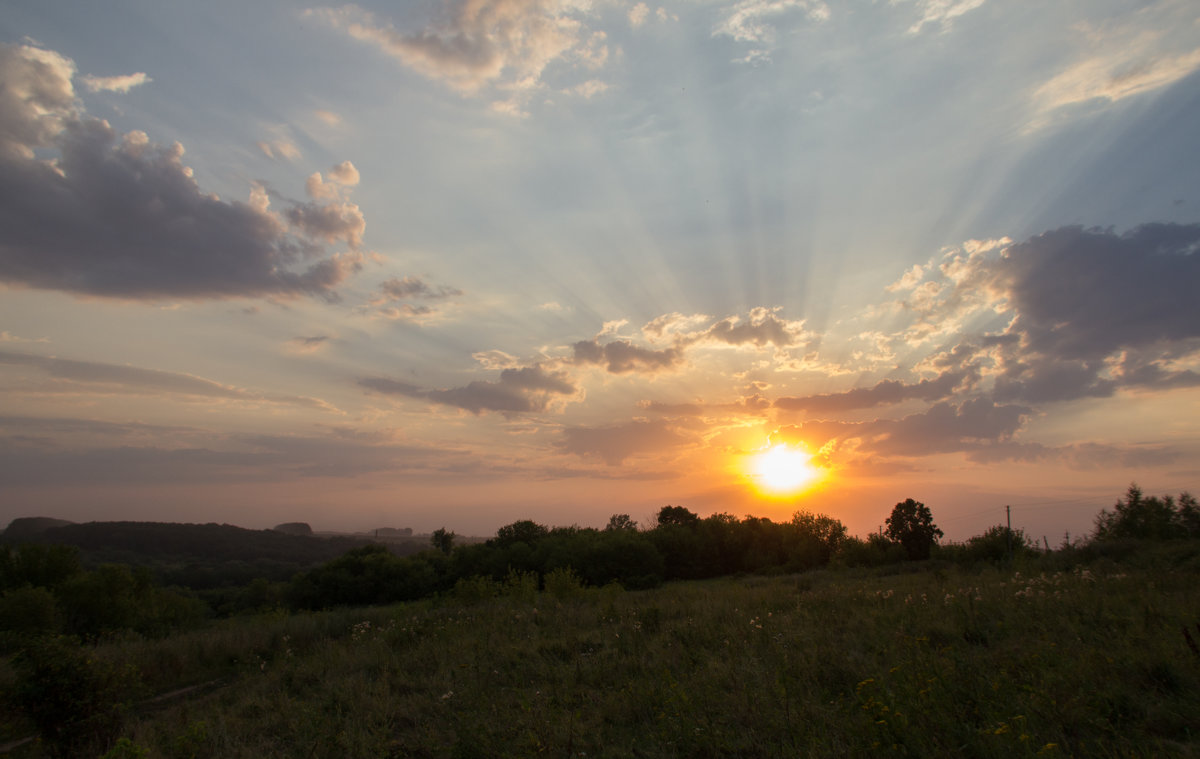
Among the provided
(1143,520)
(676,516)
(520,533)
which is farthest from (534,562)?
(1143,520)

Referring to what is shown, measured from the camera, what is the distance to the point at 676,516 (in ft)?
184

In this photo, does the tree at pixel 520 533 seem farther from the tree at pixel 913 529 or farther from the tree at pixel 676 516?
the tree at pixel 913 529

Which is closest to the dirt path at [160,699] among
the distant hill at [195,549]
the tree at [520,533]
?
the tree at [520,533]

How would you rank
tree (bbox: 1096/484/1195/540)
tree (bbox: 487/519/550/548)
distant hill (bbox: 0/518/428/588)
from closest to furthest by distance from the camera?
1. tree (bbox: 1096/484/1195/540)
2. tree (bbox: 487/519/550/548)
3. distant hill (bbox: 0/518/428/588)

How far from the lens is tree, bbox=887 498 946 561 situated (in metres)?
35.1

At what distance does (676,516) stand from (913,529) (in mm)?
24398

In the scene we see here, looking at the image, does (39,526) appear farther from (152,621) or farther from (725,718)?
(725,718)

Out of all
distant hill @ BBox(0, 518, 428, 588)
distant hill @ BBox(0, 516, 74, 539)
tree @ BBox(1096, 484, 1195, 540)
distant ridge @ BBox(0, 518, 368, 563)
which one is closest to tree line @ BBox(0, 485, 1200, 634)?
tree @ BBox(1096, 484, 1195, 540)

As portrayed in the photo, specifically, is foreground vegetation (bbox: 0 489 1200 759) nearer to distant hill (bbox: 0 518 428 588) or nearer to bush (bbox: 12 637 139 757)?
bush (bbox: 12 637 139 757)

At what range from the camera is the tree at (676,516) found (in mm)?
53784

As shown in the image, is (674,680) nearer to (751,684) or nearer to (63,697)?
(751,684)

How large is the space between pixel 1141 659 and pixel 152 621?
36783 mm

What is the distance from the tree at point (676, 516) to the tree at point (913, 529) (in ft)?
64.0

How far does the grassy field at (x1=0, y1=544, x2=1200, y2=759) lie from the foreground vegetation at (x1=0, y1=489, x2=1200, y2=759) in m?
0.04
